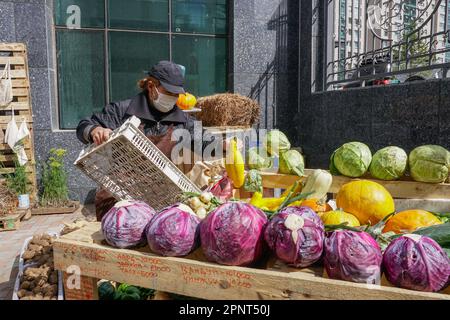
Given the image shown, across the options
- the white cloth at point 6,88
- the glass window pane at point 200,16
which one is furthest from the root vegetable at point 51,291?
the glass window pane at point 200,16

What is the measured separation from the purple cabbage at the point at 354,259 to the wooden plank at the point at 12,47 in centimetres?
618

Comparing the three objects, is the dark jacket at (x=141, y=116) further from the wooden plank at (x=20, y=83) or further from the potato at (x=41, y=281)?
the wooden plank at (x=20, y=83)

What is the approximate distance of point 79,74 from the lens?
674 cm

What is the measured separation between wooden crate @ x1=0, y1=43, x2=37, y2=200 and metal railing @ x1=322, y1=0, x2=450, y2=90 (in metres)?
4.72

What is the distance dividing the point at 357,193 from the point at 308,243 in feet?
3.04

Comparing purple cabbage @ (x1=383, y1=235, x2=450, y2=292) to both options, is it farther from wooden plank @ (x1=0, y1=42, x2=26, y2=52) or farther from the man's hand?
wooden plank @ (x1=0, y1=42, x2=26, y2=52)

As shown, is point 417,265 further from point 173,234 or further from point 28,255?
point 28,255

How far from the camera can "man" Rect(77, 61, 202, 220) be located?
3008 mm

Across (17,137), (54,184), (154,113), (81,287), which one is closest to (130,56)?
(17,137)

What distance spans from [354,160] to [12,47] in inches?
217

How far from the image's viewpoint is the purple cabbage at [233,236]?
1456mm

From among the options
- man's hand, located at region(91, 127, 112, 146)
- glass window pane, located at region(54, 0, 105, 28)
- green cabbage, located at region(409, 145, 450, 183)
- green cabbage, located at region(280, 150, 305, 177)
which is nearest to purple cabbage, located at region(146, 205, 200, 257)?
man's hand, located at region(91, 127, 112, 146)
